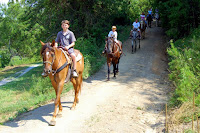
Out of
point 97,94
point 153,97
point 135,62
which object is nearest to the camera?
point 153,97

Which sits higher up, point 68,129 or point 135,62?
point 135,62

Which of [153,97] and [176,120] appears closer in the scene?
[176,120]

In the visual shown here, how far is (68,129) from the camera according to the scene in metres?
6.61

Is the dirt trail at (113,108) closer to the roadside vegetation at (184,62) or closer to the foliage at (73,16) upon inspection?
the roadside vegetation at (184,62)

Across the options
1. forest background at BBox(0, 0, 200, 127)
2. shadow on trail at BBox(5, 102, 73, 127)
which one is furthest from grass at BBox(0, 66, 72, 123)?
shadow on trail at BBox(5, 102, 73, 127)

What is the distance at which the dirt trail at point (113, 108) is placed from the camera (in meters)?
6.70

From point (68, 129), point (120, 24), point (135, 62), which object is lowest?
point (68, 129)

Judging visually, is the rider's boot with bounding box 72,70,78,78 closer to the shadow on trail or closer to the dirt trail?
the dirt trail

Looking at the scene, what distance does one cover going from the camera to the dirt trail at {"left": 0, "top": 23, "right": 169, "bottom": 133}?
22.0ft

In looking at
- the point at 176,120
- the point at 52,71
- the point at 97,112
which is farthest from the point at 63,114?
the point at 176,120

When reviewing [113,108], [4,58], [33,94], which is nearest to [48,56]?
[113,108]

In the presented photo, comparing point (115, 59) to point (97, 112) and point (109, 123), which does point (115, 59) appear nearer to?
point (97, 112)

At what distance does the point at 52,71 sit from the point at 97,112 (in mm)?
2212

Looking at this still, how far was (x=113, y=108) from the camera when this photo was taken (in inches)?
322
